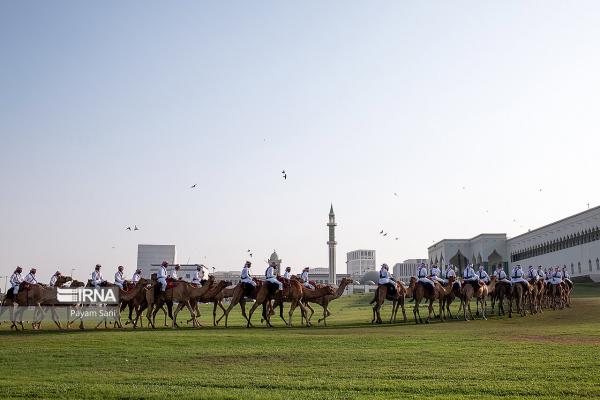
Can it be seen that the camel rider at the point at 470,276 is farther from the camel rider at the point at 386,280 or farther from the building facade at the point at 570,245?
the building facade at the point at 570,245

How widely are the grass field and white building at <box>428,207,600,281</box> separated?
76309 millimetres

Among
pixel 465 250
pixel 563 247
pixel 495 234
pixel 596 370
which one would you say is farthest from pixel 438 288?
pixel 465 250

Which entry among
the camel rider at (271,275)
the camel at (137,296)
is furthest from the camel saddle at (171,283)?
the camel rider at (271,275)

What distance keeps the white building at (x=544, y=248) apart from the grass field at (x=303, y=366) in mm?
76309

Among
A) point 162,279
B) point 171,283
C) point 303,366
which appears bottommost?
point 303,366

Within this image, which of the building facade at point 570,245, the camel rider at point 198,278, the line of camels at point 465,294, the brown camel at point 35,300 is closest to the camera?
the brown camel at point 35,300

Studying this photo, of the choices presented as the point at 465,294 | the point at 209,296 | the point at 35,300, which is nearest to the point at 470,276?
the point at 465,294

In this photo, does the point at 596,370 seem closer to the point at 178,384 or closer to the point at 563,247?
the point at 178,384

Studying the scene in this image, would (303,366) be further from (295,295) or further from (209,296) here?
(209,296)

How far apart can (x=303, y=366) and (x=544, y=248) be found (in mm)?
109418

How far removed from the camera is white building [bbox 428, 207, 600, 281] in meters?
92.4

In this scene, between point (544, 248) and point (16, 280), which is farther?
point (544, 248)

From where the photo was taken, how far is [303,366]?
50.0 feet

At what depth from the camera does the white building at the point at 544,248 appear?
92.4m
